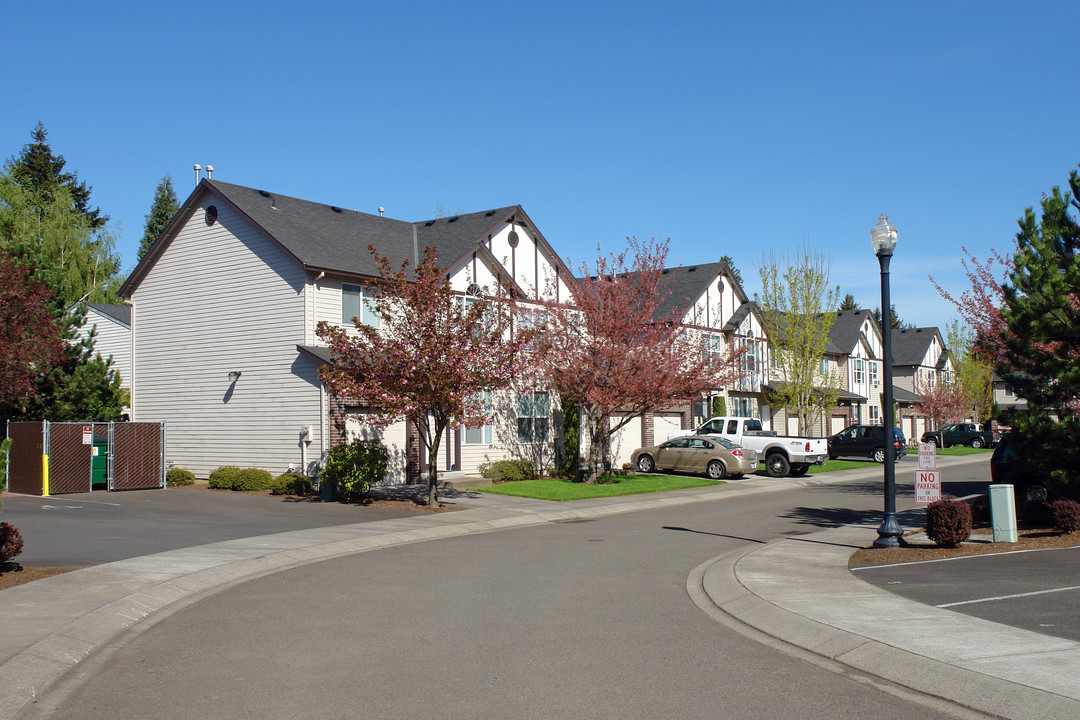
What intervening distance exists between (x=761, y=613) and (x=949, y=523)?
581cm

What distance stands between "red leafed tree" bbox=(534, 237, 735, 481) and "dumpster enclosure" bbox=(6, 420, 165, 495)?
12.2 meters

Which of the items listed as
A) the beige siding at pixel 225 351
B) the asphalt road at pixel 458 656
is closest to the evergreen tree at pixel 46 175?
the beige siding at pixel 225 351

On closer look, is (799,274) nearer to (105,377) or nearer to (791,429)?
(791,429)

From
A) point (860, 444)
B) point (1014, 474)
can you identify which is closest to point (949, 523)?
point (1014, 474)

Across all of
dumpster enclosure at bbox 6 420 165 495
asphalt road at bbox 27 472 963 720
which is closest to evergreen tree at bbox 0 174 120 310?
dumpster enclosure at bbox 6 420 165 495

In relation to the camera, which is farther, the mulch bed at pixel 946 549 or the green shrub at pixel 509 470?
the green shrub at pixel 509 470

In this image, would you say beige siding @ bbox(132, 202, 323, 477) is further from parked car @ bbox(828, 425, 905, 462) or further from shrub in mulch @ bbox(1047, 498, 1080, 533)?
parked car @ bbox(828, 425, 905, 462)

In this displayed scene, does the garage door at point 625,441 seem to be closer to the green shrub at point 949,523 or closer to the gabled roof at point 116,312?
the gabled roof at point 116,312

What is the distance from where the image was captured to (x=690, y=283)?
147 ft

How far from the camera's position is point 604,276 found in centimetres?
3136

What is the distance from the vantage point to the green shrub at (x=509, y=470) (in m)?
28.6

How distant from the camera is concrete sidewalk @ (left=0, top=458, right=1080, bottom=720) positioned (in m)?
7.21

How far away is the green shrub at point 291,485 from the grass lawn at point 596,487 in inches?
181

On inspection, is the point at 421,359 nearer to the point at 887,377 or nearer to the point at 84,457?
the point at 887,377
